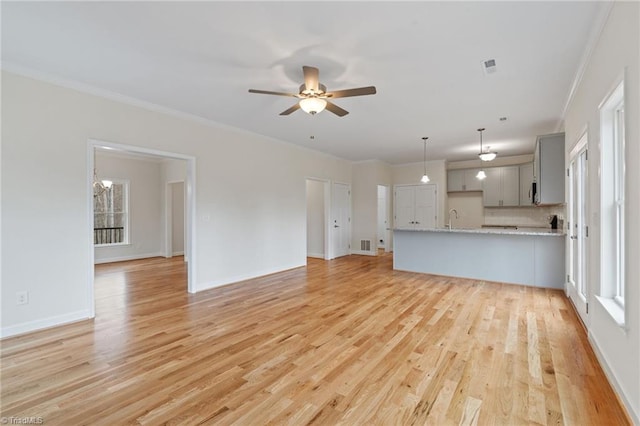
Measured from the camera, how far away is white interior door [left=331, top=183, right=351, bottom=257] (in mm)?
7898

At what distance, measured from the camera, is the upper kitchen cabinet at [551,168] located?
451cm

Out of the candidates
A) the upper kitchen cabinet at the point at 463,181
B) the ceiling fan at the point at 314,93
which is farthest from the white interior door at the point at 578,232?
the upper kitchen cabinet at the point at 463,181

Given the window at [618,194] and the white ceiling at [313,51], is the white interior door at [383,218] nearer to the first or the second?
the white ceiling at [313,51]

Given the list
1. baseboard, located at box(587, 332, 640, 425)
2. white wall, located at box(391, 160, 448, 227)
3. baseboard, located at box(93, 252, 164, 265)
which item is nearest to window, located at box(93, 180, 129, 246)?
baseboard, located at box(93, 252, 164, 265)

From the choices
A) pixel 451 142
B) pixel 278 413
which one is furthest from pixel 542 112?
pixel 278 413

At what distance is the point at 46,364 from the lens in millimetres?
2482

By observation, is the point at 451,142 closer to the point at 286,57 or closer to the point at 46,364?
the point at 286,57

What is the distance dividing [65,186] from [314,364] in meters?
3.41

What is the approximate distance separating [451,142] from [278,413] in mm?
6153

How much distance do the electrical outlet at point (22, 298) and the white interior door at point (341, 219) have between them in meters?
5.83

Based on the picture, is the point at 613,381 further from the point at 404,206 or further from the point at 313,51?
the point at 404,206

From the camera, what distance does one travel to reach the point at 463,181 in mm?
8414

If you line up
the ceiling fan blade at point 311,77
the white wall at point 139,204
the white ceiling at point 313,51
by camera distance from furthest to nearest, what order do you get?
the white wall at point 139,204, the ceiling fan blade at point 311,77, the white ceiling at point 313,51

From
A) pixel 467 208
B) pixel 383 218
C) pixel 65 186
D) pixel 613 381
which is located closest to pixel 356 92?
pixel 613 381
